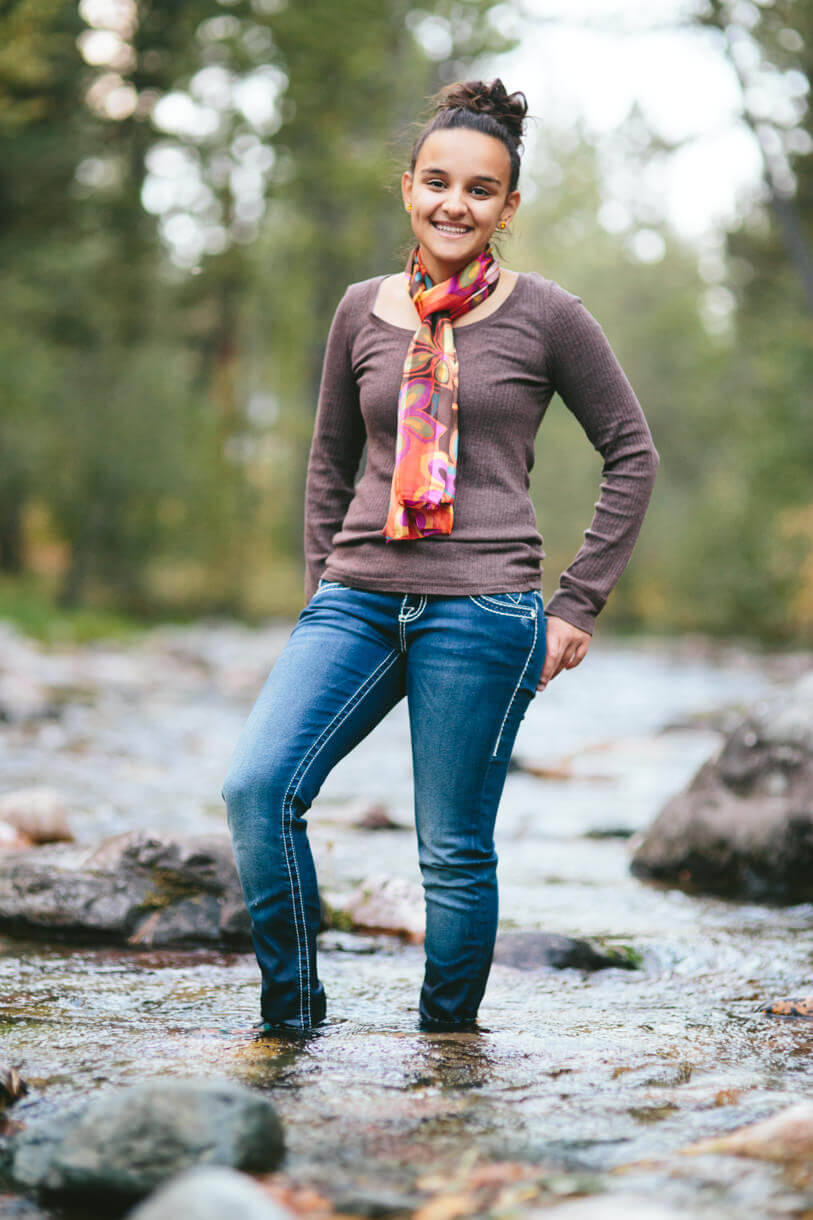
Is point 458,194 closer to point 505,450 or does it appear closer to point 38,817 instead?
point 505,450

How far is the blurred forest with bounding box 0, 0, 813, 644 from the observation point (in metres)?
17.7

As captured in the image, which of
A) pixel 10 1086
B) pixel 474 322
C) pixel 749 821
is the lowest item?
pixel 749 821

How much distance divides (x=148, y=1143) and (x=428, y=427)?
55.2 inches

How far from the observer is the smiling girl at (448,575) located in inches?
101

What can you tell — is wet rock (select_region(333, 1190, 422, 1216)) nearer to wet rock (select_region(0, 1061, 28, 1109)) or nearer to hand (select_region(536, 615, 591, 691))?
wet rock (select_region(0, 1061, 28, 1109))

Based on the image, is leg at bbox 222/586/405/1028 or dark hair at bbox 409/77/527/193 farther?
dark hair at bbox 409/77/527/193

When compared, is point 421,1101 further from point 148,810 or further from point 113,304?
point 113,304

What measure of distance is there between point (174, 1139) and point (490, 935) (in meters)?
1.01

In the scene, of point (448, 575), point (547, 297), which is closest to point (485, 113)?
point (547, 297)

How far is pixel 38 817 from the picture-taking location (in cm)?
473

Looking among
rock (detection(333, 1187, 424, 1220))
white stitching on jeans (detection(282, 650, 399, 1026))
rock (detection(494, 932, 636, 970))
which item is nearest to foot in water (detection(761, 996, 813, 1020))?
rock (detection(494, 932, 636, 970))

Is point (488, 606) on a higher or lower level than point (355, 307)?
lower

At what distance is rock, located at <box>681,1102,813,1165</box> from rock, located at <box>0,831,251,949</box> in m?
1.95

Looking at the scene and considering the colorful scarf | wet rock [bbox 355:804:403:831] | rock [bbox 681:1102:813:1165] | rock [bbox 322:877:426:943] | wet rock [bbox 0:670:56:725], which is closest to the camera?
rock [bbox 681:1102:813:1165]
